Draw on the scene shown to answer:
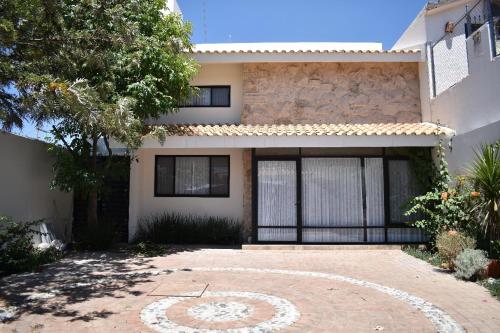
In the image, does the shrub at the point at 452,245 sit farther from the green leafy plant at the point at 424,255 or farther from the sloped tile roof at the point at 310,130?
the sloped tile roof at the point at 310,130

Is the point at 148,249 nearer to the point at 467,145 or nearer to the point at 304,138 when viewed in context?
Result: the point at 304,138

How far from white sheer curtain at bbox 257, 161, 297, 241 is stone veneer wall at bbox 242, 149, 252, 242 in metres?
1.00

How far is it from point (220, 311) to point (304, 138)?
7010 millimetres

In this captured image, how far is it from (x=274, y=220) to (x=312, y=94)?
4.92m

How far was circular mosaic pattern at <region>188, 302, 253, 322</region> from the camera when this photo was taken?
6246 millimetres

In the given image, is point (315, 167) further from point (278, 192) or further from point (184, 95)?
point (184, 95)

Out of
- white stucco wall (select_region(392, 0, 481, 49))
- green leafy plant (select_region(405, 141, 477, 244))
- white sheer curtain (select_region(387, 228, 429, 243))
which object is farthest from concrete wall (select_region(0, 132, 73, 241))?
white stucco wall (select_region(392, 0, 481, 49))

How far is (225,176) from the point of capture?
571 inches

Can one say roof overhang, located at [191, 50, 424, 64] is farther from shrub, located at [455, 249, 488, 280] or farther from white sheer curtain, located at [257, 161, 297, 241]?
shrub, located at [455, 249, 488, 280]

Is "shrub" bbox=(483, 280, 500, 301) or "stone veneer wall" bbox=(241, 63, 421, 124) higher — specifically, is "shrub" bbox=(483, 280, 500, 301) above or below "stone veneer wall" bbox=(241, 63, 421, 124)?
below

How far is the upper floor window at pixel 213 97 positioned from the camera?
50.4 ft

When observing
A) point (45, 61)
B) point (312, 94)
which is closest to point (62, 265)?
point (45, 61)

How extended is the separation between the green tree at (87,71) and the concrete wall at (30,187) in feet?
3.07

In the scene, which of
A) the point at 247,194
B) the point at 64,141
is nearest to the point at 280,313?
the point at 247,194
